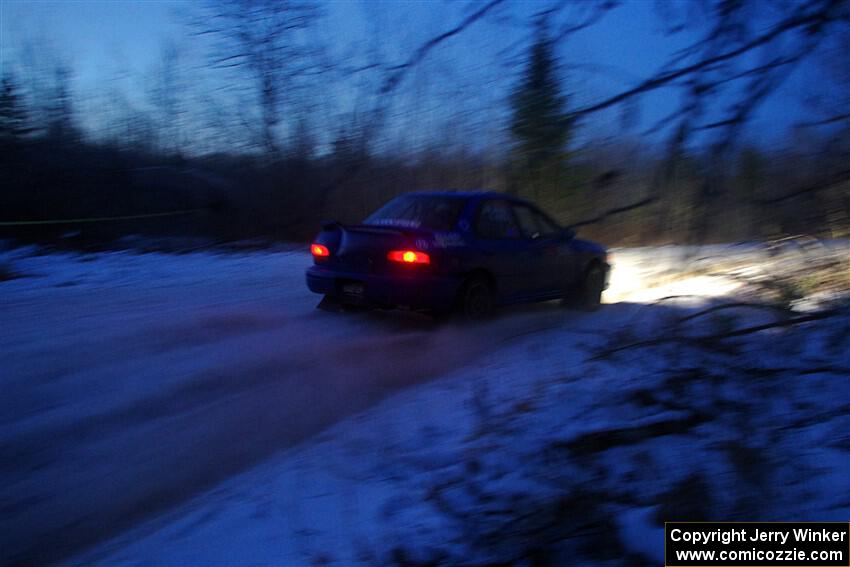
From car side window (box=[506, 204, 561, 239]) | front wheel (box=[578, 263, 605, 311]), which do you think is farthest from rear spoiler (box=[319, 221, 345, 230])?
front wheel (box=[578, 263, 605, 311])

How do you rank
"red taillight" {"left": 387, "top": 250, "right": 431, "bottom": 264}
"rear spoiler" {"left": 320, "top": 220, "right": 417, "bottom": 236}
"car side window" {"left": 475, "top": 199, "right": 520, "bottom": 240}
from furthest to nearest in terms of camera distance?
"car side window" {"left": 475, "top": 199, "right": 520, "bottom": 240}
"rear spoiler" {"left": 320, "top": 220, "right": 417, "bottom": 236}
"red taillight" {"left": 387, "top": 250, "right": 431, "bottom": 264}

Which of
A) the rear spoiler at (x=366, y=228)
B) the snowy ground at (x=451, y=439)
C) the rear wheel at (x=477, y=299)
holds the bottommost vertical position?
the snowy ground at (x=451, y=439)

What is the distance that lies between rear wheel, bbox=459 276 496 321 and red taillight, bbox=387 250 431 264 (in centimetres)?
61

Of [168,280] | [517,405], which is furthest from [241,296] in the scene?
[517,405]

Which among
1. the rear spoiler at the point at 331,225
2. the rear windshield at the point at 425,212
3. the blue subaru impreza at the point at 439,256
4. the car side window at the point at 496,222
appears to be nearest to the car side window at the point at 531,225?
the blue subaru impreza at the point at 439,256

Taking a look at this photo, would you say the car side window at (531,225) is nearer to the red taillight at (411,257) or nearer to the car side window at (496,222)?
the car side window at (496,222)

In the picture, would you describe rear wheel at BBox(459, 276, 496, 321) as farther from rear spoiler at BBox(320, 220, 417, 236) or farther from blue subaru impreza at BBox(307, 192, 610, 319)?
rear spoiler at BBox(320, 220, 417, 236)

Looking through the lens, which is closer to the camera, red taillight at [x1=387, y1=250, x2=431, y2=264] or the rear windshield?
red taillight at [x1=387, y1=250, x2=431, y2=264]

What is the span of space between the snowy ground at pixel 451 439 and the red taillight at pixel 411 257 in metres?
1.26

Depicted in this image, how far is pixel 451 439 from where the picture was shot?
521cm

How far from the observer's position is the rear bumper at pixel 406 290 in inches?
333

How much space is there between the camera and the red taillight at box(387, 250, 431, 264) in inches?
332

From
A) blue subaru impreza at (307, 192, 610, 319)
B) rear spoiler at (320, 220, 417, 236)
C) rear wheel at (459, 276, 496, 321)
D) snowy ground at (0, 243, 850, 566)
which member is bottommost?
snowy ground at (0, 243, 850, 566)

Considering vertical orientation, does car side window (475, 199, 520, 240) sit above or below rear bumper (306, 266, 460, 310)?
above
